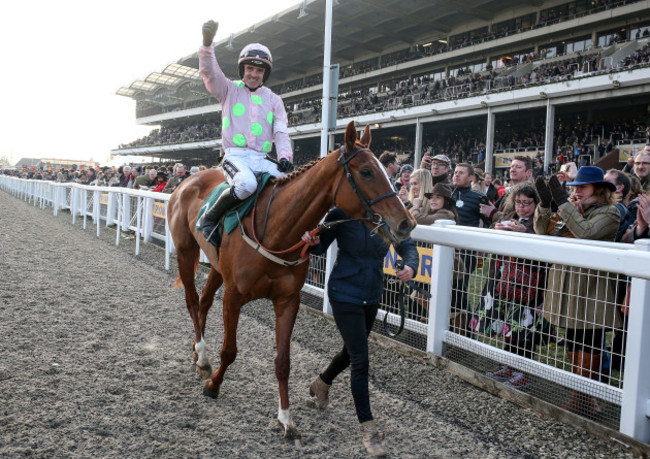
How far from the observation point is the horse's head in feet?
7.59

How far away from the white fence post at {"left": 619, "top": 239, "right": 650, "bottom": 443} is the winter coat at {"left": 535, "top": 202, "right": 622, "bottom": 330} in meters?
0.16

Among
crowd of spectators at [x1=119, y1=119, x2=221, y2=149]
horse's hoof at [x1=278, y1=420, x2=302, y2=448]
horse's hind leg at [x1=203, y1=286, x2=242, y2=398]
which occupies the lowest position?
horse's hoof at [x1=278, y1=420, x2=302, y2=448]

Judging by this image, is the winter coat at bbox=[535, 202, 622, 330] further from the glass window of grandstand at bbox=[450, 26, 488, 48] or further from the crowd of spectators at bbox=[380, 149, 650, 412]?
the glass window of grandstand at bbox=[450, 26, 488, 48]

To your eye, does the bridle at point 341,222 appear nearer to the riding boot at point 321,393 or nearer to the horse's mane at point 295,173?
the horse's mane at point 295,173

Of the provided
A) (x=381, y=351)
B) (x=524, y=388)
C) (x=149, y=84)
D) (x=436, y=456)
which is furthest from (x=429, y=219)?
(x=149, y=84)

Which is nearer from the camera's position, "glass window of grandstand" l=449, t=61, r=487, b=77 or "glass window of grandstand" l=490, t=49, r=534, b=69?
"glass window of grandstand" l=490, t=49, r=534, b=69

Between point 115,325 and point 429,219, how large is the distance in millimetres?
2909

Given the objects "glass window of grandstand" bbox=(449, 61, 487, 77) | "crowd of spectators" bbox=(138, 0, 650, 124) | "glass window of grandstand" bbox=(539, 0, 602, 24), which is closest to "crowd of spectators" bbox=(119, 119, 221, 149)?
"crowd of spectators" bbox=(138, 0, 650, 124)

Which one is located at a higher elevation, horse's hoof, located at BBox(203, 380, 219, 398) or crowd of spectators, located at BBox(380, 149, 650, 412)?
crowd of spectators, located at BBox(380, 149, 650, 412)

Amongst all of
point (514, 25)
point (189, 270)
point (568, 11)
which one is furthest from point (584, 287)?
point (514, 25)

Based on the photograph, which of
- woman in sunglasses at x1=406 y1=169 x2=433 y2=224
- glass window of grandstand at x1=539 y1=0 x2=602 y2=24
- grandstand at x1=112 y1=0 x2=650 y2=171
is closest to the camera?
woman in sunglasses at x1=406 y1=169 x2=433 y2=224

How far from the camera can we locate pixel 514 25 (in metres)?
30.9

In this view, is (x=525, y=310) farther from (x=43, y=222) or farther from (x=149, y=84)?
(x=149, y=84)

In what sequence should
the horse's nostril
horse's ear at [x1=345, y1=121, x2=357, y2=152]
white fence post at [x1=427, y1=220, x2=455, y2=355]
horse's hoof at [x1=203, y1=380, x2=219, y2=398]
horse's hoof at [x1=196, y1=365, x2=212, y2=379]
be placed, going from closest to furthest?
the horse's nostril < horse's ear at [x1=345, y1=121, x2=357, y2=152] < horse's hoof at [x1=203, y1=380, x2=219, y2=398] < horse's hoof at [x1=196, y1=365, x2=212, y2=379] < white fence post at [x1=427, y1=220, x2=455, y2=355]
